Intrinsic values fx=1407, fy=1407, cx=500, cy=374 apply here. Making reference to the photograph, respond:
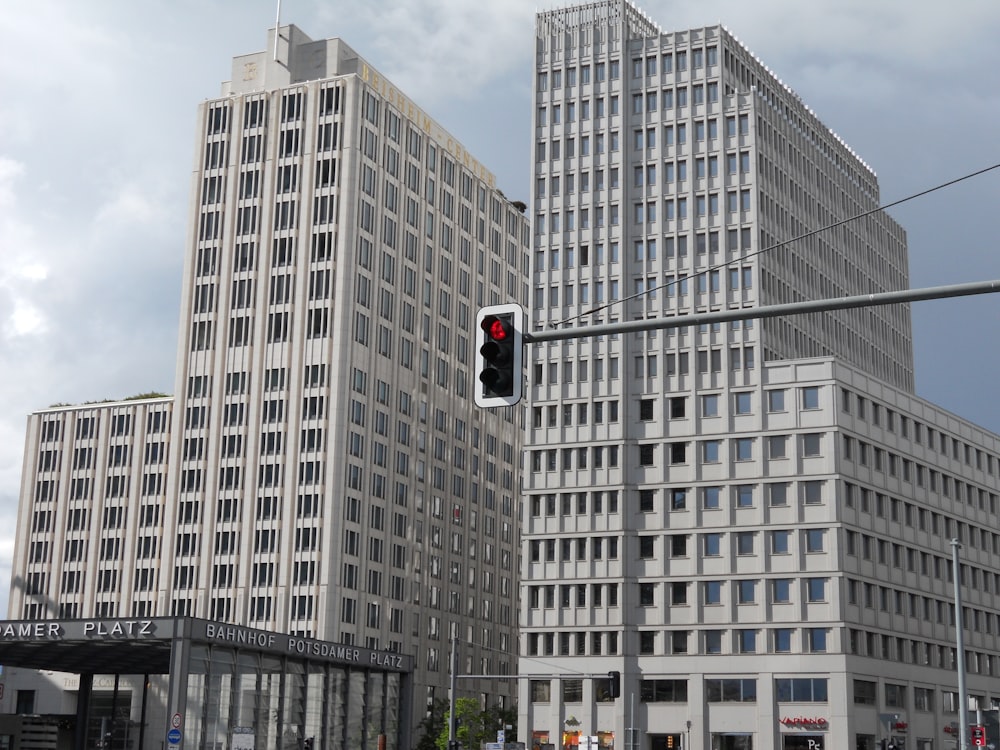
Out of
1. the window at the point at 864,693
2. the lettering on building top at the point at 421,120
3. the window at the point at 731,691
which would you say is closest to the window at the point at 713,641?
the window at the point at 731,691

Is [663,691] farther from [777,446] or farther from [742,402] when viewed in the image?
[742,402]

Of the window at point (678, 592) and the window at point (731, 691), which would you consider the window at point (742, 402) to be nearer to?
the window at point (678, 592)

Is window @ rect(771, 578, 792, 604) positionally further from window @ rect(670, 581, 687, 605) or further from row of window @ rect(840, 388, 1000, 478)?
row of window @ rect(840, 388, 1000, 478)

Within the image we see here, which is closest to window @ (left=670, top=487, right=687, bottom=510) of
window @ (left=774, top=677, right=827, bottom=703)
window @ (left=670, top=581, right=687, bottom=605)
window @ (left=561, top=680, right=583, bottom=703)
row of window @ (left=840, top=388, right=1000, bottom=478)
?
window @ (left=670, top=581, right=687, bottom=605)

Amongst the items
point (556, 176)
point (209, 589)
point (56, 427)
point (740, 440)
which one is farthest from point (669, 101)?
point (56, 427)

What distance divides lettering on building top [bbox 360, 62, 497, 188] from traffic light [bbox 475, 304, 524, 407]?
121637mm

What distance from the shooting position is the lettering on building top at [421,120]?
454ft

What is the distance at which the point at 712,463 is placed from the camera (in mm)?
104438

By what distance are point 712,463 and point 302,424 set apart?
40319mm

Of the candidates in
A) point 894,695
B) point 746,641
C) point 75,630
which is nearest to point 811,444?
point 746,641

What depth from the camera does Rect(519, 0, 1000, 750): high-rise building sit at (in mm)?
99875

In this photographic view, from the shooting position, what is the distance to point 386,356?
13475cm

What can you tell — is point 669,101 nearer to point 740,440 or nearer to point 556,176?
point 556,176

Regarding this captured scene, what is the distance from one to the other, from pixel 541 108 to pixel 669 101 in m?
11.2
